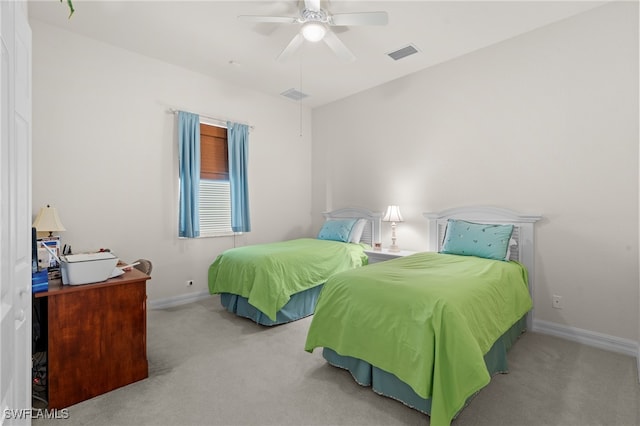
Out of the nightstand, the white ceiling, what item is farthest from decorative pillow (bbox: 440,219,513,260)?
the white ceiling

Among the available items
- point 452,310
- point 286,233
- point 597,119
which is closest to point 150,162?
point 286,233

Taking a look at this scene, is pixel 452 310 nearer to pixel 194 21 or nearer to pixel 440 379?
pixel 440 379

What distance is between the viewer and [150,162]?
12.4 feet

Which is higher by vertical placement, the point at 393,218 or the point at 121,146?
the point at 121,146

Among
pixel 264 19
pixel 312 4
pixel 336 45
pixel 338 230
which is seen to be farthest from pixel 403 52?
pixel 338 230

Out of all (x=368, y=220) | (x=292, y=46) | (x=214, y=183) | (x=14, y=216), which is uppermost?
(x=292, y=46)

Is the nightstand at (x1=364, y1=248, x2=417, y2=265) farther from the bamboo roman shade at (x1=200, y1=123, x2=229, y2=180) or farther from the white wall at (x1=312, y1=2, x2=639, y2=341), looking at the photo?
the bamboo roman shade at (x1=200, y1=123, x2=229, y2=180)

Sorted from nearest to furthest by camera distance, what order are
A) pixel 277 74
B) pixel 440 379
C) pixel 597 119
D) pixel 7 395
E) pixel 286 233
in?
1. pixel 7 395
2. pixel 440 379
3. pixel 597 119
4. pixel 277 74
5. pixel 286 233

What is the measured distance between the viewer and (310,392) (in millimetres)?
2129

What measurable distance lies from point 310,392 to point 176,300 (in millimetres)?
2569

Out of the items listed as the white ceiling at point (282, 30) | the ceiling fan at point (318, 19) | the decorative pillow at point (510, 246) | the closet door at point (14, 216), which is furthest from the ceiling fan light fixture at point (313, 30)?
the decorative pillow at point (510, 246)

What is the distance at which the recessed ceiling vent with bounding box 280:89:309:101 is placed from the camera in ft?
15.9

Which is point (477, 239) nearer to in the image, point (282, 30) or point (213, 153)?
point (282, 30)

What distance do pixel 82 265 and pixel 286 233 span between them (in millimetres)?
3402
